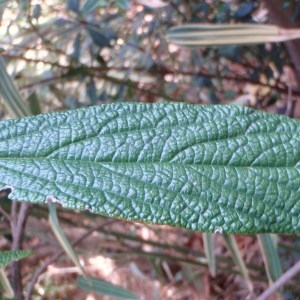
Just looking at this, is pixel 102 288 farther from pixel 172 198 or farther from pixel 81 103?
pixel 172 198

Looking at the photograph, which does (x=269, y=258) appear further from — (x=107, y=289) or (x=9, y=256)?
(x=9, y=256)

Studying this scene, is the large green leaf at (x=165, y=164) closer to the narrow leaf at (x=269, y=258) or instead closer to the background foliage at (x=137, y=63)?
the narrow leaf at (x=269, y=258)

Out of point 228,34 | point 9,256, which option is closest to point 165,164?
point 9,256

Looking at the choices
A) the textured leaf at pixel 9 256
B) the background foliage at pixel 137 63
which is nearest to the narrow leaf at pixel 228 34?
the background foliage at pixel 137 63

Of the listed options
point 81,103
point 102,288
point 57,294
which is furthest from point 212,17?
point 57,294

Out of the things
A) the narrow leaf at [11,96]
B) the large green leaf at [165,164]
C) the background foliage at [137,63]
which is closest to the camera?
the large green leaf at [165,164]

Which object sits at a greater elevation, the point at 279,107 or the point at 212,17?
the point at 212,17

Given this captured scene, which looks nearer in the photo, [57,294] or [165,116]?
[165,116]

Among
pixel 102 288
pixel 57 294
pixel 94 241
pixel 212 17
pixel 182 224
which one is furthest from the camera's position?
pixel 57 294

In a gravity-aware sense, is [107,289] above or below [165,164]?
below
